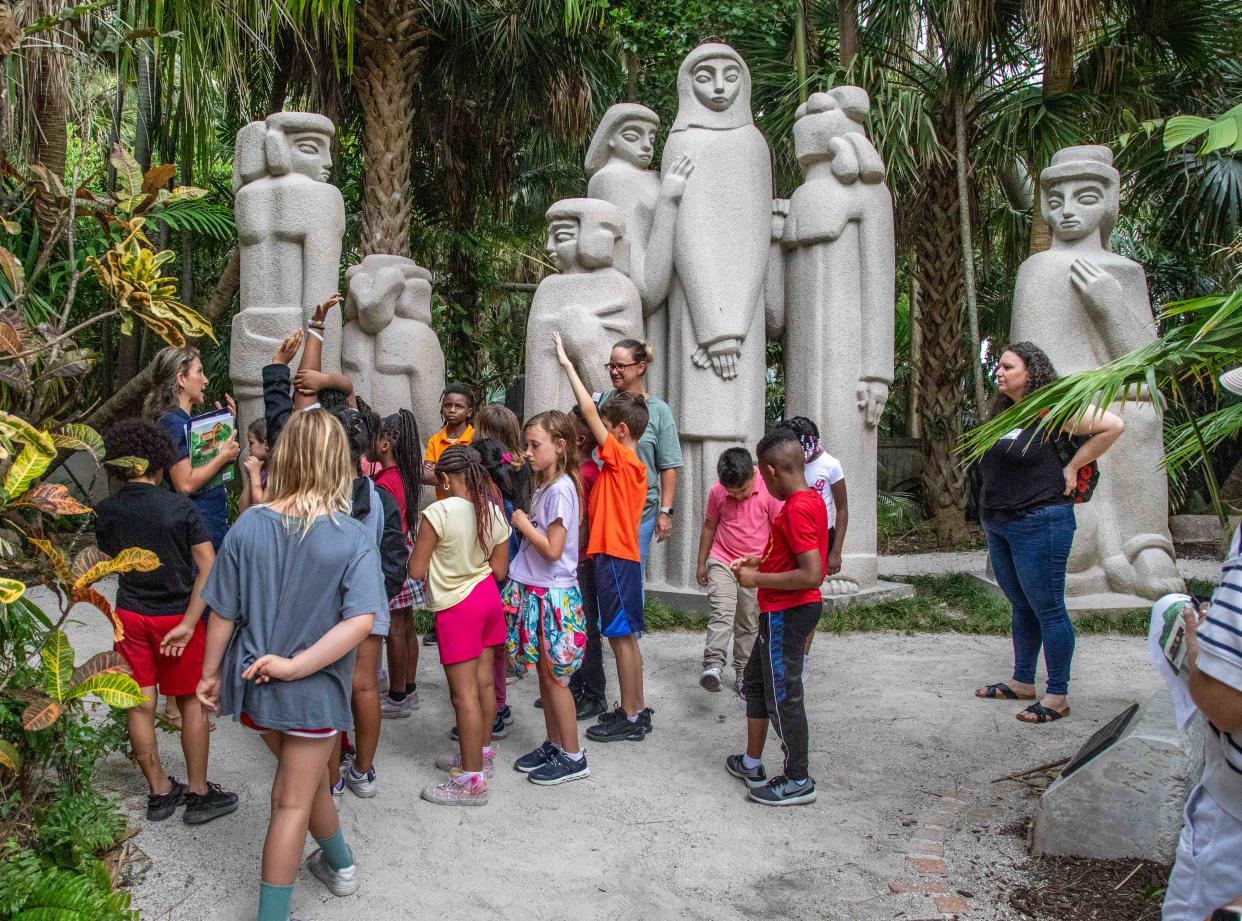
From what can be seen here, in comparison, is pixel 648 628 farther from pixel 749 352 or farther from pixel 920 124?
pixel 920 124

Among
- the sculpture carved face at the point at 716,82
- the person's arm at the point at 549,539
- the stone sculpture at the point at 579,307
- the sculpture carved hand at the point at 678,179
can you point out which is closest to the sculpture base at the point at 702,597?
the stone sculpture at the point at 579,307

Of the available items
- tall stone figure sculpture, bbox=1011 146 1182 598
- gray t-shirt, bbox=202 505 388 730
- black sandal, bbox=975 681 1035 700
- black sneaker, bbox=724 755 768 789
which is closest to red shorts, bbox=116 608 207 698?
gray t-shirt, bbox=202 505 388 730

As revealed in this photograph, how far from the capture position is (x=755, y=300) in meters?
7.04

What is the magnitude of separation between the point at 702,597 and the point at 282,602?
167 inches

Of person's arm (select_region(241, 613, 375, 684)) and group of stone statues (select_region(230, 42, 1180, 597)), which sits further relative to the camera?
group of stone statues (select_region(230, 42, 1180, 597))

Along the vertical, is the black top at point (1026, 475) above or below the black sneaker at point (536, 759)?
above

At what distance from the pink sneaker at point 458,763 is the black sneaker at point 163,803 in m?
0.93

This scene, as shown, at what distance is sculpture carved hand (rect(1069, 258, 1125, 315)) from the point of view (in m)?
6.91

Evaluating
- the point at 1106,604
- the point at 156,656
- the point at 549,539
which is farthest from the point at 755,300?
the point at 156,656

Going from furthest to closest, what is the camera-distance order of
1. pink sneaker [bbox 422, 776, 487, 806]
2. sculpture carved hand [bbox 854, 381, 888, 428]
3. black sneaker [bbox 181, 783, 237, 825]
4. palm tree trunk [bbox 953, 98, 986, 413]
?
palm tree trunk [bbox 953, 98, 986, 413], sculpture carved hand [bbox 854, 381, 888, 428], pink sneaker [bbox 422, 776, 487, 806], black sneaker [bbox 181, 783, 237, 825]

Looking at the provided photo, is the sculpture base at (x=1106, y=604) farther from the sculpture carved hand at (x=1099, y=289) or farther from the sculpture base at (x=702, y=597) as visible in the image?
the sculpture carved hand at (x=1099, y=289)

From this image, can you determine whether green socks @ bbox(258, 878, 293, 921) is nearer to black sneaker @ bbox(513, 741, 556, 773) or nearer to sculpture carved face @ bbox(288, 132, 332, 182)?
black sneaker @ bbox(513, 741, 556, 773)

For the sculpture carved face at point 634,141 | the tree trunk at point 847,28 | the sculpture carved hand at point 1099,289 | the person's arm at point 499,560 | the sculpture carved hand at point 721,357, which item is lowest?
the person's arm at point 499,560

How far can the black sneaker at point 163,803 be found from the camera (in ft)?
11.8
